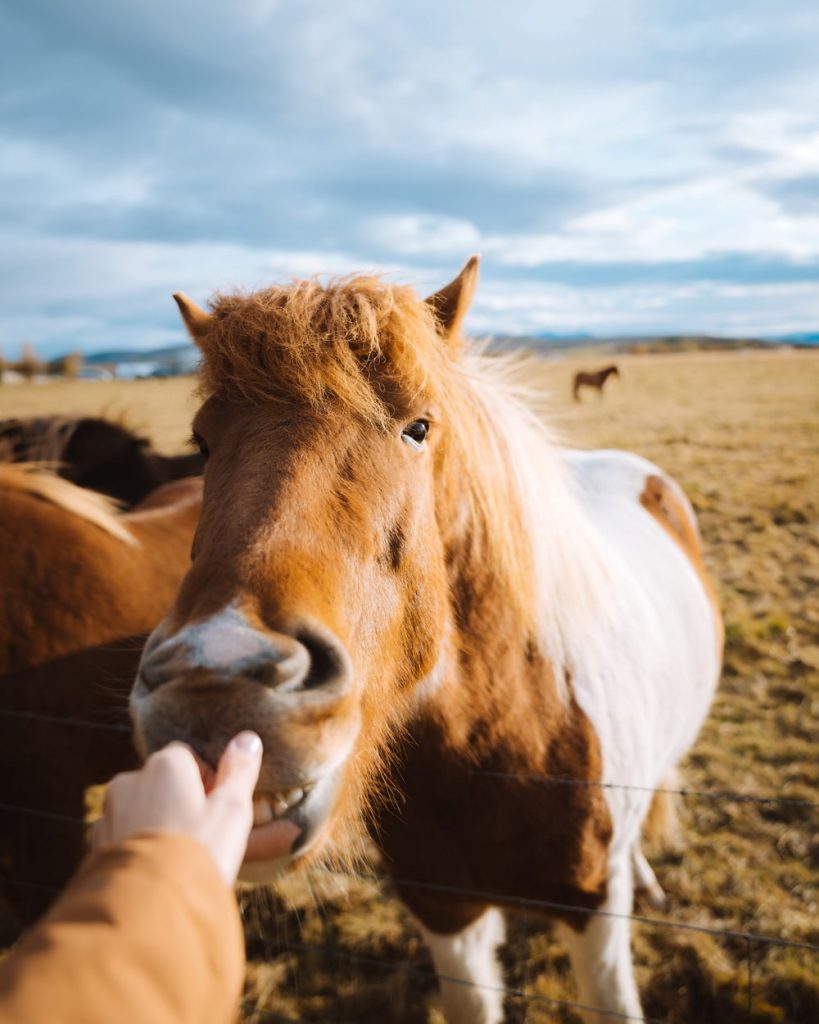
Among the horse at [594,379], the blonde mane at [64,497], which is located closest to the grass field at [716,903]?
the blonde mane at [64,497]

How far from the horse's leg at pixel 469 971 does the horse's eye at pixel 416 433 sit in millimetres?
2002

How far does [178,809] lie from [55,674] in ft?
8.81

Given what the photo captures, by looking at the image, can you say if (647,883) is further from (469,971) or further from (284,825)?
(284,825)

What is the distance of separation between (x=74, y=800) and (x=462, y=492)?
2539mm

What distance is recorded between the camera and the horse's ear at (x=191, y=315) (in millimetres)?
2244

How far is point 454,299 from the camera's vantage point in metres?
2.21

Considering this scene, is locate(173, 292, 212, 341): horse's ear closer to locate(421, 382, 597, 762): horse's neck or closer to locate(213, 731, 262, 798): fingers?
locate(421, 382, 597, 762): horse's neck

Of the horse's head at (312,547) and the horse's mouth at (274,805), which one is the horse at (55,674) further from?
the horse's mouth at (274,805)

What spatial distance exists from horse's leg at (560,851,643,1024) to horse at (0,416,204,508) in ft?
12.4

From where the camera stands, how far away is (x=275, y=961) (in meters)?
3.45

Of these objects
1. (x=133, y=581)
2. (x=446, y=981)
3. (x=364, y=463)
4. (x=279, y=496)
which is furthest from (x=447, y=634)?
(x=133, y=581)

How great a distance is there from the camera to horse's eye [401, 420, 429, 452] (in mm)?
1881

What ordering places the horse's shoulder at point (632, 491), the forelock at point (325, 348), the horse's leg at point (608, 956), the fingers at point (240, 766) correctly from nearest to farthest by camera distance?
A: 1. the fingers at point (240, 766)
2. the forelock at point (325, 348)
3. the horse's leg at point (608, 956)
4. the horse's shoulder at point (632, 491)

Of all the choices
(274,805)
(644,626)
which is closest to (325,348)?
(274,805)
